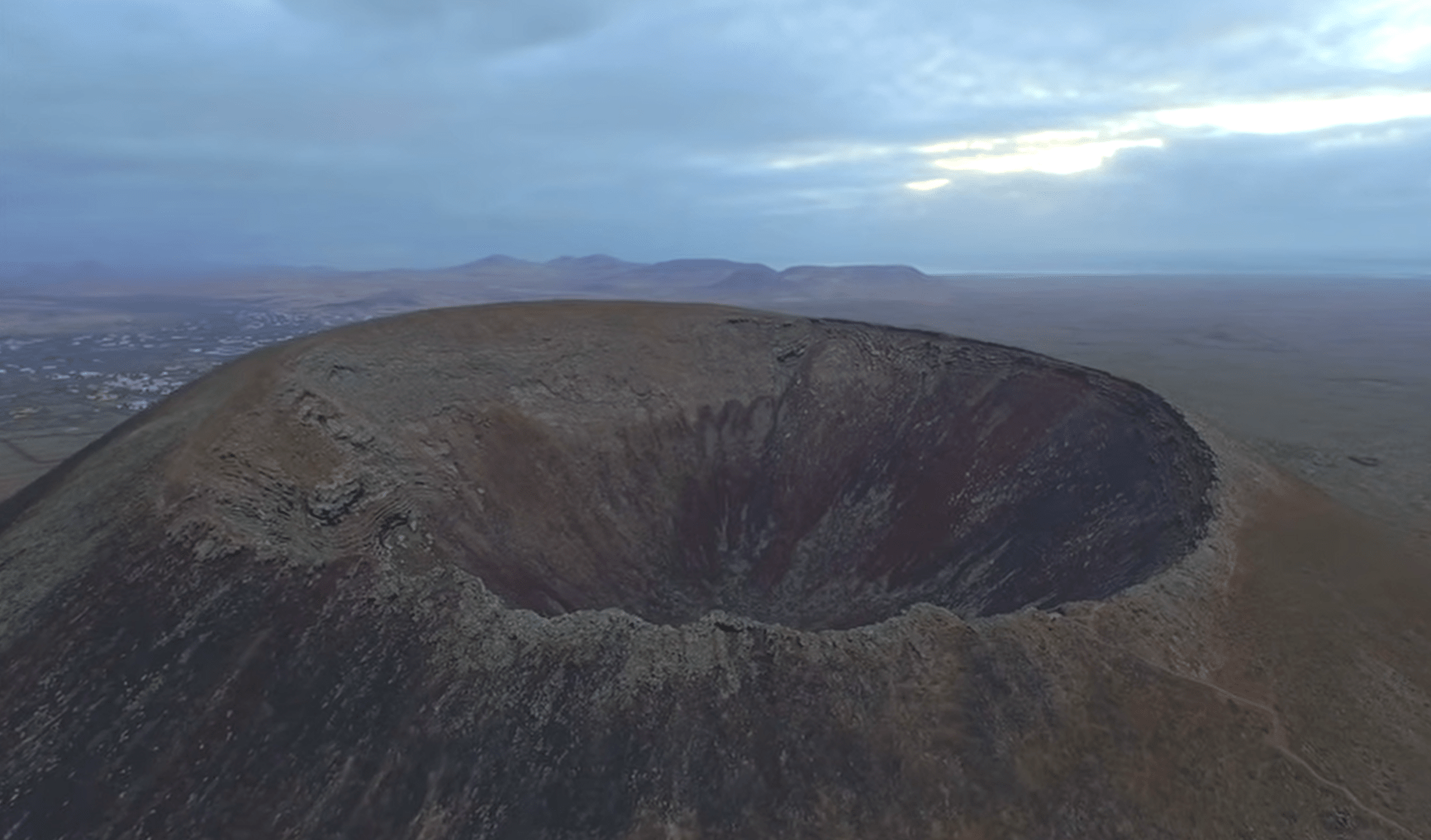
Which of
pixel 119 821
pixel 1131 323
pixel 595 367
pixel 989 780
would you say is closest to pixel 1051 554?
pixel 989 780

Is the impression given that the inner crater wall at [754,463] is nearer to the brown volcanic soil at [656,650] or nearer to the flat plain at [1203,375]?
the brown volcanic soil at [656,650]

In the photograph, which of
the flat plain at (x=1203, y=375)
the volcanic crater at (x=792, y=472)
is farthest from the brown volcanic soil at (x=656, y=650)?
the flat plain at (x=1203, y=375)

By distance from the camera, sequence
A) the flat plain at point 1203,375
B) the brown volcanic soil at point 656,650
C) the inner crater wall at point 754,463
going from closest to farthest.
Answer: the brown volcanic soil at point 656,650 < the inner crater wall at point 754,463 < the flat plain at point 1203,375

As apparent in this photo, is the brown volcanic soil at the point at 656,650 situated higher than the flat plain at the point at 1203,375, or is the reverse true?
the brown volcanic soil at the point at 656,650

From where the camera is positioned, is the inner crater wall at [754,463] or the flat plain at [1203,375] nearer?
the inner crater wall at [754,463]

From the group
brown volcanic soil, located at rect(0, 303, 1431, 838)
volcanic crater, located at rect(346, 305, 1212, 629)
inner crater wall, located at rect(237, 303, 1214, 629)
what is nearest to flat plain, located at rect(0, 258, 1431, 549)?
volcanic crater, located at rect(346, 305, 1212, 629)

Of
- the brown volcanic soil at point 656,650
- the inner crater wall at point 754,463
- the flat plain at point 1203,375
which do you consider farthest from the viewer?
the flat plain at point 1203,375

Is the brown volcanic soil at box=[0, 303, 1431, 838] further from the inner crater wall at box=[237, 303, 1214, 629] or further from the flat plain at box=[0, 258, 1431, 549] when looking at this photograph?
the flat plain at box=[0, 258, 1431, 549]

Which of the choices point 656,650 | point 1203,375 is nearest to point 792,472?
point 656,650
